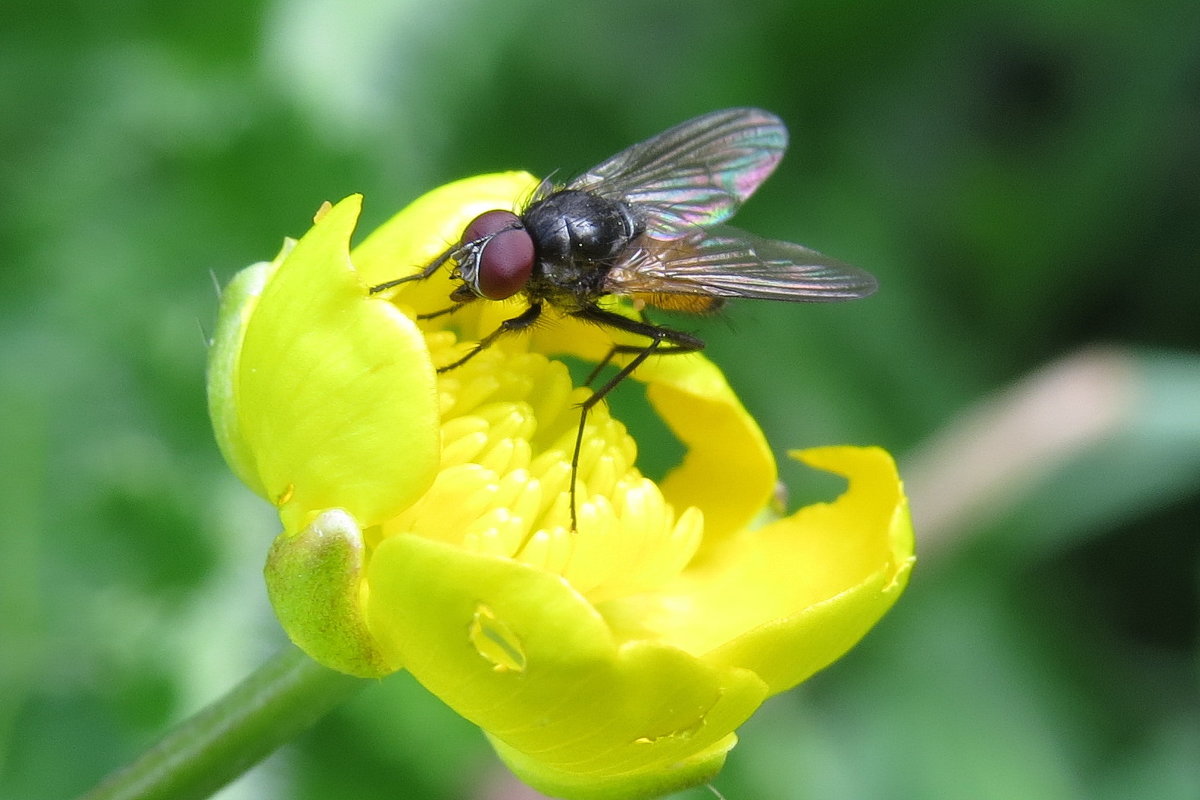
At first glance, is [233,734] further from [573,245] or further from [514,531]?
[573,245]

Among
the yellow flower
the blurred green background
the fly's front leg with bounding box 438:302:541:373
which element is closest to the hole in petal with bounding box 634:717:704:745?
the yellow flower

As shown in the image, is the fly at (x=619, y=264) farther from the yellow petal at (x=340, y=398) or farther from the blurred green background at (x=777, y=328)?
the blurred green background at (x=777, y=328)

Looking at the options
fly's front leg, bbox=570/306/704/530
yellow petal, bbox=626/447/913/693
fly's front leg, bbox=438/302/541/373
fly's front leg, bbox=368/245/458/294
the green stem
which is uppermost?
fly's front leg, bbox=368/245/458/294

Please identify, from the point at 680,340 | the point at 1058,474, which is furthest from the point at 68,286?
the point at 1058,474

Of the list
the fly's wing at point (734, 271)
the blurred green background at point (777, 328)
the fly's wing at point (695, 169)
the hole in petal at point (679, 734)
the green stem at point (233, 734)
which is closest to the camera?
the hole in petal at point (679, 734)

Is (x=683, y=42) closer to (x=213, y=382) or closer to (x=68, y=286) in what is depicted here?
(x=68, y=286)

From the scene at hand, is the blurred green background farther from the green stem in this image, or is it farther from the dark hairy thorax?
the green stem

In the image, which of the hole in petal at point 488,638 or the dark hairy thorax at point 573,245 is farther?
the dark hairy thorax at point 573,245

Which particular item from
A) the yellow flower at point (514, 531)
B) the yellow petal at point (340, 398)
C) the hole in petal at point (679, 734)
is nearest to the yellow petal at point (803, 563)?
the yellow flower at point (514, 531)
